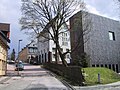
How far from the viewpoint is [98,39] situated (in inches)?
1556

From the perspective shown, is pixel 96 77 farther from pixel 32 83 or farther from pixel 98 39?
pixel 98 39

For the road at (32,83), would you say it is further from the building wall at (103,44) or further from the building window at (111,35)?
the building window at (111,35)

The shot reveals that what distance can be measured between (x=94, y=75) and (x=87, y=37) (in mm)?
11938

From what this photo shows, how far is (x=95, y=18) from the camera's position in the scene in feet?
131

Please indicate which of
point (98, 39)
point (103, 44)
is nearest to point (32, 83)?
point (98, 39)

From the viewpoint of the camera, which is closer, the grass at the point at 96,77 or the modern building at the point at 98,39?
the grass at the point at 96,77

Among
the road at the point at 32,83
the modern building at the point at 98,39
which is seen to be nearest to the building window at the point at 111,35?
the modern building at the point at 98,39

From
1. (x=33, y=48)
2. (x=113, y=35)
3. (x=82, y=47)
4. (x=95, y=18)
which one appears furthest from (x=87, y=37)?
(x=33, y=48)

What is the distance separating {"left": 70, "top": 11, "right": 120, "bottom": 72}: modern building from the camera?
123 ft

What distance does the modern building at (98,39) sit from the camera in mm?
37438

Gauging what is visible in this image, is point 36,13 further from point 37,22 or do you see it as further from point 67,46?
point 67,46

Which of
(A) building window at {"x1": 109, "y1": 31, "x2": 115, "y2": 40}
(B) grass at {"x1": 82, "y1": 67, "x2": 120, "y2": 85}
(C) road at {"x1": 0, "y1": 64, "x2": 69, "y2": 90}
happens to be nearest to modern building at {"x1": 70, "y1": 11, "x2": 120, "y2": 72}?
(A) building window at {"x1": 109, "y1": 31, "x2": 115, "y2": 40}

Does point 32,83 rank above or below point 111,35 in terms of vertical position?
below

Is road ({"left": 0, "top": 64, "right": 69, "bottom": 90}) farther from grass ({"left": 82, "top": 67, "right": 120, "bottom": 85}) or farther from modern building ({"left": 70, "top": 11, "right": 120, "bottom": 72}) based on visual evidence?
modern building ({"left": 70, "top": 11, "right": 120, "bottom": 72})
